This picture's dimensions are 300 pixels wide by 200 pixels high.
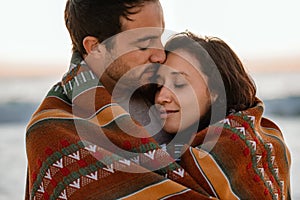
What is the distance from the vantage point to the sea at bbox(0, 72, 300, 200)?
543 cm

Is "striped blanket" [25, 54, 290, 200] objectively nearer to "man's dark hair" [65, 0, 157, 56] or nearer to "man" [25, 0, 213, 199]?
"man" [25, 0, 213, 199]

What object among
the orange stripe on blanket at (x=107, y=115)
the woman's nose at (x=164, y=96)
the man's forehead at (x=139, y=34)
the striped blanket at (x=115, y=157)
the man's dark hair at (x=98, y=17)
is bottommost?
the striped blanket at (x=115, y=157)

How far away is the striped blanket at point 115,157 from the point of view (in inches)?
69.3

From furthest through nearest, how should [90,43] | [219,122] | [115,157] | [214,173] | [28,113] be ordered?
[28,113]
[90,43]
[219,122]
[214,173]
[115,157]

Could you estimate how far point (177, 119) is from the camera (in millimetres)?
2119

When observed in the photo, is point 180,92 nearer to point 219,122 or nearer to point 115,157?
point 219,122

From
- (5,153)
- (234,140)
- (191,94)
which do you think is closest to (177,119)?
(191,94)

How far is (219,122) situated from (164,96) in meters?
0.23

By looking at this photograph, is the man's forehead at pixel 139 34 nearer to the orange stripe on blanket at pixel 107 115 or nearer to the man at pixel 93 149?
the man at pixel 93 149

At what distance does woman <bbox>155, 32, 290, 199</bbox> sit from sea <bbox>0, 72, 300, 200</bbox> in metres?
2.62

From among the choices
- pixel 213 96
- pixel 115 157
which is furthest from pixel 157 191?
pixel 213 96

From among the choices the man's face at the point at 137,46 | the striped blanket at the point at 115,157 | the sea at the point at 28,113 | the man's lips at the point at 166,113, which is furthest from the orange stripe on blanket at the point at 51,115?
the sea at the point at 28,113

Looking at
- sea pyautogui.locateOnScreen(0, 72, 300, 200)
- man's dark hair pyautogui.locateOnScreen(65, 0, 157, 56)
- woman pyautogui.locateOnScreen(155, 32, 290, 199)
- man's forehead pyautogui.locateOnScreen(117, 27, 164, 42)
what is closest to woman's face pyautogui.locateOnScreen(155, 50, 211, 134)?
woman pyautogui.locateOnScreen(155, 32, 290, 199)

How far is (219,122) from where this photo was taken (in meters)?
2.01
